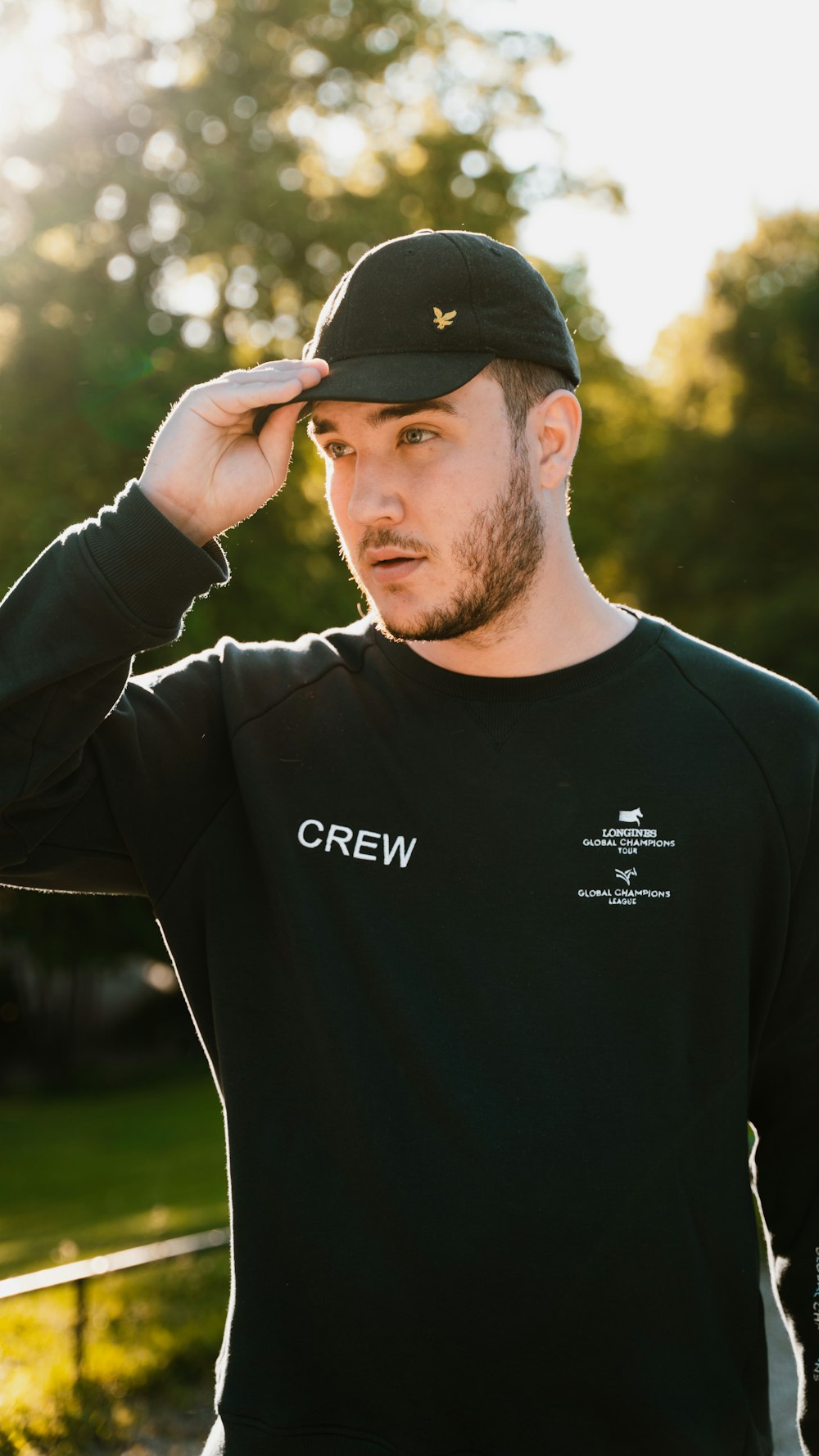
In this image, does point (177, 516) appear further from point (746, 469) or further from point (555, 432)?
point (746, 469)

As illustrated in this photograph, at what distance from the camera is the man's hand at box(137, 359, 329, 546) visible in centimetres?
231

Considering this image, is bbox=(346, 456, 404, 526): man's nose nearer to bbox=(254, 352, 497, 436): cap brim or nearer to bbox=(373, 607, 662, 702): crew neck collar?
bbox=(254, 352, 497, 436): cap brim

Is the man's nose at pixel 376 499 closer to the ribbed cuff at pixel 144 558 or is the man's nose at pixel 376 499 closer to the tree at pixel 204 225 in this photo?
the ribbed cuff at pixel 144 558

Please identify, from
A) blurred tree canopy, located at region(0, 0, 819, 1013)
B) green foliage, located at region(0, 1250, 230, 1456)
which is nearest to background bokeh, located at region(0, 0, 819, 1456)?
blurred tree canopy, located at region(0, 0, 819, 1013)

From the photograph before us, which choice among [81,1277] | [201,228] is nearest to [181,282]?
[201,228]

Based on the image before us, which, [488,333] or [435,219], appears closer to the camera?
[488,333]

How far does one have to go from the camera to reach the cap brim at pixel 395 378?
2.27 metres

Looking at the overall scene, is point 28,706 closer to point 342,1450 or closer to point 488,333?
point 488,333

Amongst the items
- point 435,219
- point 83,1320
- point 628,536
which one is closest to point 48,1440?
point 83,1320

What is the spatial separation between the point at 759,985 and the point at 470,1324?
2.37ft

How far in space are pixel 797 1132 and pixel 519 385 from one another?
55.4 inches

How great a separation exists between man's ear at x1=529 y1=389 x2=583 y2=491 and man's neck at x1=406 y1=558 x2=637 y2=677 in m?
0.19

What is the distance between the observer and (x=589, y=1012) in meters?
2.21

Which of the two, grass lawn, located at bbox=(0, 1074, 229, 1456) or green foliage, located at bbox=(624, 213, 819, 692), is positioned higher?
green foliage, located at bbox=(624, 213, 819, 692)
